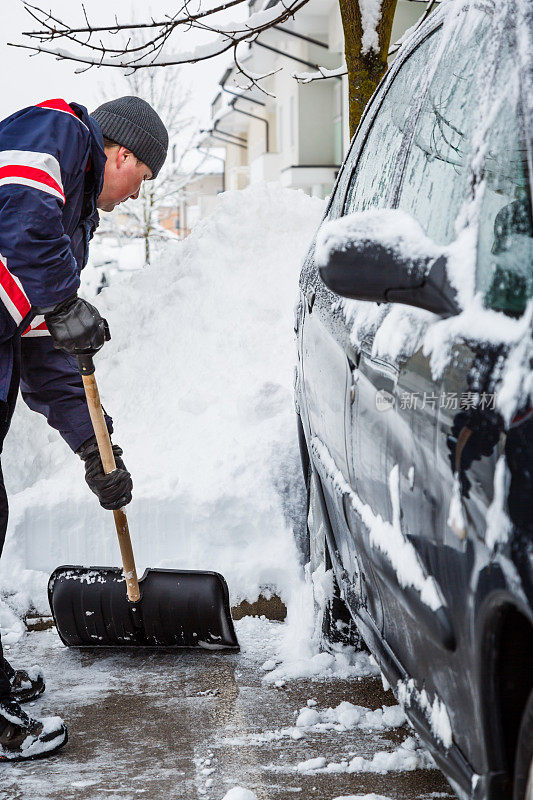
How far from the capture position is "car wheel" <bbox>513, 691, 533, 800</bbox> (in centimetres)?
123

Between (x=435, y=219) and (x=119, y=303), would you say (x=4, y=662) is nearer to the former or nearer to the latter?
(x=435, y=219)

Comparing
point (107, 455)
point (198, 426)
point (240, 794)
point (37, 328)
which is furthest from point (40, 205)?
point (198, 426)

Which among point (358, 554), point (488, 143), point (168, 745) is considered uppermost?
point (488, 143)

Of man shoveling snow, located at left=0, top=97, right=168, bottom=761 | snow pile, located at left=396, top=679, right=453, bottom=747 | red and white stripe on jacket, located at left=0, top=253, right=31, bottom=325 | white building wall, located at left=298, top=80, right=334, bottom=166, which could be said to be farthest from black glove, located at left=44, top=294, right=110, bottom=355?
white building wall, located at left=298, top=80, right=334, bottom=166

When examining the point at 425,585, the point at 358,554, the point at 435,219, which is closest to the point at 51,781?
the point at 358,554

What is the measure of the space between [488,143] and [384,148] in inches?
37.3

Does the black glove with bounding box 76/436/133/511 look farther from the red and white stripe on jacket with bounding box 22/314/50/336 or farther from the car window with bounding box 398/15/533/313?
the car window with bounding box 398/15/533/313

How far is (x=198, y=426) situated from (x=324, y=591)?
2.01 m

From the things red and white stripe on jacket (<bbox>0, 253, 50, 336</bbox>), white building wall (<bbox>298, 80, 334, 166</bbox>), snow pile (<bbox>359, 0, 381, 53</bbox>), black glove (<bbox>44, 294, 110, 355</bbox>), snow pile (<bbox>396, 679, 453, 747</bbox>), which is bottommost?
white building wall (<bbox>298, 80, 334, 166</bbox>)

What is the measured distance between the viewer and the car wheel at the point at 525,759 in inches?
48.3

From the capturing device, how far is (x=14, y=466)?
5.25 m

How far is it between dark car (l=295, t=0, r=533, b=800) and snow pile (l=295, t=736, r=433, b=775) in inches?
21.6

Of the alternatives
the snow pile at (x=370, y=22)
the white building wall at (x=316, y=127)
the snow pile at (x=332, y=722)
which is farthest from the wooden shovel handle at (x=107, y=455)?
the white building wall at (x=316, y=127)

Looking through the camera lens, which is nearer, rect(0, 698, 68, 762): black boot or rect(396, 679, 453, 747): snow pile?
rect(396, 679, 453, 747): snow pile
